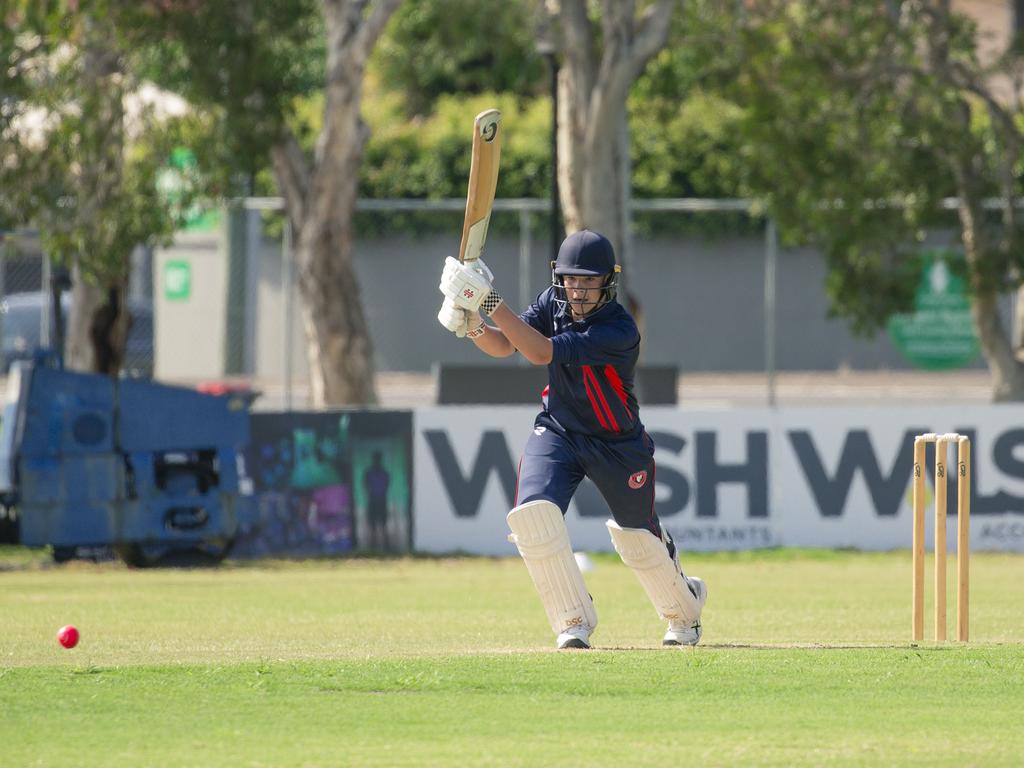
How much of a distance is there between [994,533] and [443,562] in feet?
14.7

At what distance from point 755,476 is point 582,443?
300 inches

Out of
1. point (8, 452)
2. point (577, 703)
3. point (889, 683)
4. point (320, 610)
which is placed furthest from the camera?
point (8, 452)

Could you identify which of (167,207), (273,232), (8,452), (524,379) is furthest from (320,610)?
(273,232)

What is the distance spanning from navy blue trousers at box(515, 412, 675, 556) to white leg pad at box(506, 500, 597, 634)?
14 cm

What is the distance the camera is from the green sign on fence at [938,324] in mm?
19141

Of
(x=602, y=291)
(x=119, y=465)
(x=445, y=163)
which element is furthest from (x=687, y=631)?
(x=445, y=163)

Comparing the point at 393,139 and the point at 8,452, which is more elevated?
the point at 393,139

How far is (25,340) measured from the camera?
70.5 ft

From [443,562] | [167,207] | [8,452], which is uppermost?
[167,207]

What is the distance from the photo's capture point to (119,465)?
14.0 meters

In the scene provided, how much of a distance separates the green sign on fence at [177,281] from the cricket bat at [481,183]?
13683 mm

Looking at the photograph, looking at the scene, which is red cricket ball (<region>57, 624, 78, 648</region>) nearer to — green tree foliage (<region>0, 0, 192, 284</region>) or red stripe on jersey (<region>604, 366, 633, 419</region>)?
red stripe on jersey (<region>604, 366, 633, 419</region>)

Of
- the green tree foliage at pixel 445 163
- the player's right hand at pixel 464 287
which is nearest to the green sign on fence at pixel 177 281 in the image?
the green tree foliage at pixel 445 163

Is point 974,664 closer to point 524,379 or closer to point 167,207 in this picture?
point 524,379
